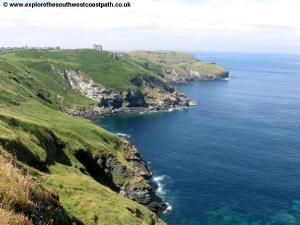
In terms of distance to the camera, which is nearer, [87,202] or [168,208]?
[87,202]

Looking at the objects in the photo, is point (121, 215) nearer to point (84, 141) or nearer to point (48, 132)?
point (48, 132)

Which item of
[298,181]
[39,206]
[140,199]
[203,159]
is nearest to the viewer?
[39,206]

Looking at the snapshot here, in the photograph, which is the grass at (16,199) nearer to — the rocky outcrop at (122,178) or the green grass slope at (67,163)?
the green grass slope at (67,163)

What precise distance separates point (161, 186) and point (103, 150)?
24.1 m

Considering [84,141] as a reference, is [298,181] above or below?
below

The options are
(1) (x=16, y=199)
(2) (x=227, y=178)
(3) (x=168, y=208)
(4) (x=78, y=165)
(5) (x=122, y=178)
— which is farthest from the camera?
(2) (x=227, y=178)

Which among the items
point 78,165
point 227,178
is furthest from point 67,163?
point 227,178

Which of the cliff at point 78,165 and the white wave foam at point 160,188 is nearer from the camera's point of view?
the cliff at point 78,165

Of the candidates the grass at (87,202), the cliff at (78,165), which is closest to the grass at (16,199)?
the cliff at (78,165)

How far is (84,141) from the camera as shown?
13175cm

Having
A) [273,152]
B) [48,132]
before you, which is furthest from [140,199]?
[273,152]

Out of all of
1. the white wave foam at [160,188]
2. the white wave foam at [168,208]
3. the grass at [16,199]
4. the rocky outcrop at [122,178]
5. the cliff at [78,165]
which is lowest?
the white wave foam at [168,208]

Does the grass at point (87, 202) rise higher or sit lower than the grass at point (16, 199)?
lower

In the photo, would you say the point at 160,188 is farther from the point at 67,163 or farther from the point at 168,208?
the point at 67,163
